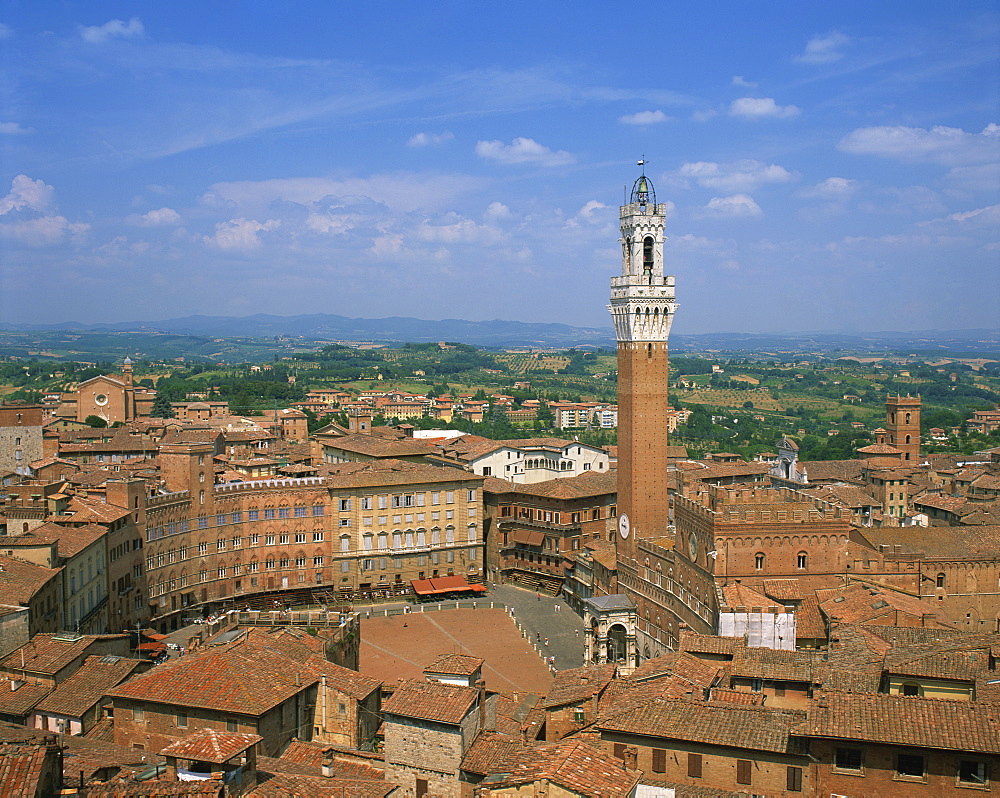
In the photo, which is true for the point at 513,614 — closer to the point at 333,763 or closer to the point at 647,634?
the point at 647,634

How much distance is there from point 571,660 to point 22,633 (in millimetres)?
24301

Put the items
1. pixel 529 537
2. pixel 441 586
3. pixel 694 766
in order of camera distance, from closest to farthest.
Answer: pixel 694 766 → pixel 441 586 → pixel 529 537

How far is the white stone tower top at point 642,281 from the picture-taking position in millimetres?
56000

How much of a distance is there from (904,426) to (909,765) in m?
77.1

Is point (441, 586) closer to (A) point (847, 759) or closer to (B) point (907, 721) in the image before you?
(A) point (847, 759)

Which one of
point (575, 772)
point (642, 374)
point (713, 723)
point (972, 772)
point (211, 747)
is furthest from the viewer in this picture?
point (642, 374)

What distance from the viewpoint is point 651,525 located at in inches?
2176

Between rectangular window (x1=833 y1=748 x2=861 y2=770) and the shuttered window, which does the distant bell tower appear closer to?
rectangular window (x1=833 y1=748 x2=861 y2=770)

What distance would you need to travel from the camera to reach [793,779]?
2023 cm

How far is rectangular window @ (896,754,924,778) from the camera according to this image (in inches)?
758

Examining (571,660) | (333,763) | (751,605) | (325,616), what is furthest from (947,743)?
(571,660)

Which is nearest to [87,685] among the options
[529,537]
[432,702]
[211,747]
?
[211,747]

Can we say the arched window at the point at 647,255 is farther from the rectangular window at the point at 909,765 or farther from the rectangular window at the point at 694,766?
the rectangular window at the point at 909,765

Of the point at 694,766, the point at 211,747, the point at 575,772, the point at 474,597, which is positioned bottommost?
the point at 474,597
